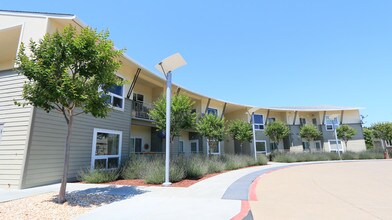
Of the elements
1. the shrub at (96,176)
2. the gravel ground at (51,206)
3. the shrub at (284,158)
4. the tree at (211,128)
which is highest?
the tree at (211,128)

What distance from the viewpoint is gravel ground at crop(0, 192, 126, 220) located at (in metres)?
5.23

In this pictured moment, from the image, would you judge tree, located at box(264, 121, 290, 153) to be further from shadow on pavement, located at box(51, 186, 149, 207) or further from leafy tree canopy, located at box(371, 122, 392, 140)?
shadow on pavement, located at box(51, 186, 149, 207)

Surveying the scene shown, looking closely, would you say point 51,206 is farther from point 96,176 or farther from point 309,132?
point 309,132

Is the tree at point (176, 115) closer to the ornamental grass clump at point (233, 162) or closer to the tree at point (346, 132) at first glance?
the ornamental grass clump at point (233, 162)

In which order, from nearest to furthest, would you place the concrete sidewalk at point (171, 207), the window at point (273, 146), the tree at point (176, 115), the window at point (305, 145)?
the concrete sidewalk at point (171, 207), the tree at point (176, 115), the window at point (273, 146), the window at point (305, 145)

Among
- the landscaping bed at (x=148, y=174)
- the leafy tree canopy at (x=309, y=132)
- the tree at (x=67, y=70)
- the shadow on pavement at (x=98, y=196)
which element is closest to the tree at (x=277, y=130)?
the leafy tree canopy at (x=309, y=132)

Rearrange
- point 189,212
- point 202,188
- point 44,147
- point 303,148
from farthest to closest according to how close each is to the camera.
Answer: point 303,148 < point 44,147 < point 202,188 < point 189,212

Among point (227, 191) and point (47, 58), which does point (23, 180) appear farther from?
point (227, 191)

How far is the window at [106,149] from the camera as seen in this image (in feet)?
39.4

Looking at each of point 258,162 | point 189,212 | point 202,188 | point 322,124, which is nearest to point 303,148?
point 322,124

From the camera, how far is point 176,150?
20.5 meters

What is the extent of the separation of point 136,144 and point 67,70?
41.3 feet

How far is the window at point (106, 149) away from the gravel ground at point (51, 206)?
481cm

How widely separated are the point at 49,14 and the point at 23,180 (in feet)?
24.3
